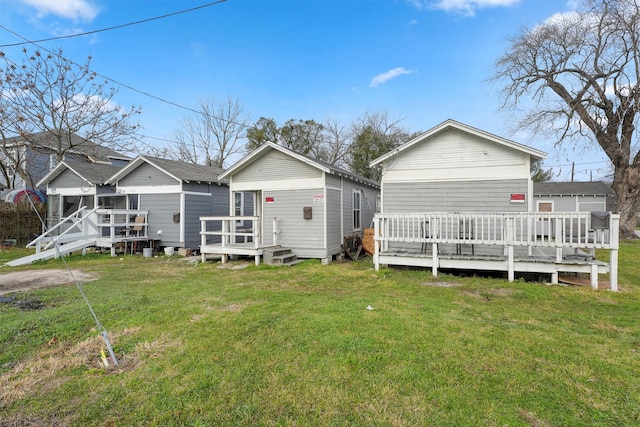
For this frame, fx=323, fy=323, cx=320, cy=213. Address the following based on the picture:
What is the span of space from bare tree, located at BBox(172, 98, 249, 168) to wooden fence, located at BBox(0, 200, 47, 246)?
560 inches

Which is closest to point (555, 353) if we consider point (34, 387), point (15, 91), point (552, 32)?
point (34, 387)

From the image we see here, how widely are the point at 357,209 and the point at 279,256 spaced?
13.9ft

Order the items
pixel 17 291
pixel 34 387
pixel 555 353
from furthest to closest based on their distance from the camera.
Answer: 1. pixel 17 291
2. pixel 555 353
3. pixel 34 387

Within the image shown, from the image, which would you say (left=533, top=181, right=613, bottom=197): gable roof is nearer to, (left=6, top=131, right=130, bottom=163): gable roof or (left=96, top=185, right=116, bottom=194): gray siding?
(left=96, top=185, right=116, bottom=194): gray siding

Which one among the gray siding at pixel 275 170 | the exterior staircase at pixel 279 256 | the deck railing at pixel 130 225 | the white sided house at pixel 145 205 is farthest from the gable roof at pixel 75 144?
the exterior staircase at pixel 279 256

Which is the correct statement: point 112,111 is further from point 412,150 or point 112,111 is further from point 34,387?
point 34,387

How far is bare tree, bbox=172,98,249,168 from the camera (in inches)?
1051

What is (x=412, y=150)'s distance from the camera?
364 inches

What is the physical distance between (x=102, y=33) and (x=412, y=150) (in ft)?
35.0

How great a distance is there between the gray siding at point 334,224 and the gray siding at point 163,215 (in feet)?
19.7

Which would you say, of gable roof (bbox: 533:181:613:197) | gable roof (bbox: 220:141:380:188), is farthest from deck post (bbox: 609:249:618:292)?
gable roof (bbox: 533:181:613:197)

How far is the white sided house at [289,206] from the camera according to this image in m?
9.95

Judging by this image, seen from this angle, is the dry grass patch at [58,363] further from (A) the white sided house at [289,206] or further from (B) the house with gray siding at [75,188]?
(B) the house with gray siding at [75,188]

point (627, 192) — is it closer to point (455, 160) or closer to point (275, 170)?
point (455, 160)
